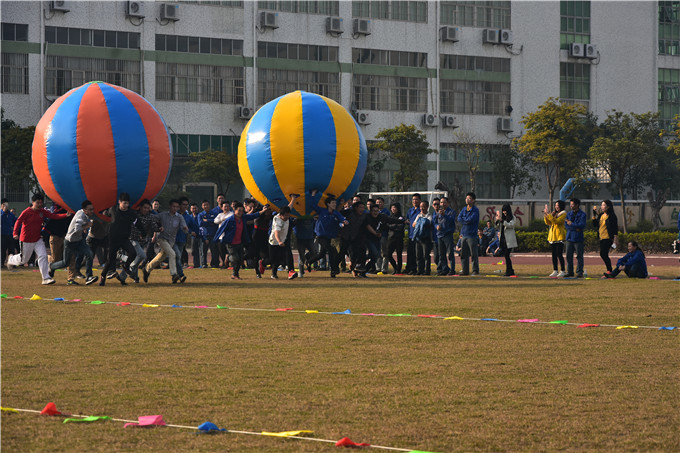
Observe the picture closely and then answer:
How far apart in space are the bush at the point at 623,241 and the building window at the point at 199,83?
24.1 metres

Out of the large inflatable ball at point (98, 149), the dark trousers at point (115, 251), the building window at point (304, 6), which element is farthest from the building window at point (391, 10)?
the dark trousers at point (115, 251)

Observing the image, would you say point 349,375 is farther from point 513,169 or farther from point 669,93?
point 669,93

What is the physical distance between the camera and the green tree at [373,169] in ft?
167

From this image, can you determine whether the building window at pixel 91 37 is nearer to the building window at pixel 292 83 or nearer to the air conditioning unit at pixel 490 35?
the building window at pixel 292 83

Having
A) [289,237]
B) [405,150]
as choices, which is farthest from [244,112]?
[289,237]

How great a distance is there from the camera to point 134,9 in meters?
47.6

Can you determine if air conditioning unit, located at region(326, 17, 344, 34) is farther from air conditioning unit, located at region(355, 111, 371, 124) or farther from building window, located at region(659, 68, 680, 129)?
building window, located at region(659, 68, 680, 129)

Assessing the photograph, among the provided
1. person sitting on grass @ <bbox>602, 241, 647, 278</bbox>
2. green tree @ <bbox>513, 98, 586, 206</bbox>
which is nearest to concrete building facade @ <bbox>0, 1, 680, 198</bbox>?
green tree @ <bbox>513, 98, 586, 206</bbox>

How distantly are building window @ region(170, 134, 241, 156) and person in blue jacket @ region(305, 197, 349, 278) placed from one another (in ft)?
105

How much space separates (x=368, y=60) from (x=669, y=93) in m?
20.8

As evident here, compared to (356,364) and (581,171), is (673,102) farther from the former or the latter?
(356,364)

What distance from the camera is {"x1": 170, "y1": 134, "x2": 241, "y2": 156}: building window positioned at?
50.1 metres

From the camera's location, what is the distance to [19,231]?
1817cm

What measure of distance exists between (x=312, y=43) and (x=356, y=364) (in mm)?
46190
